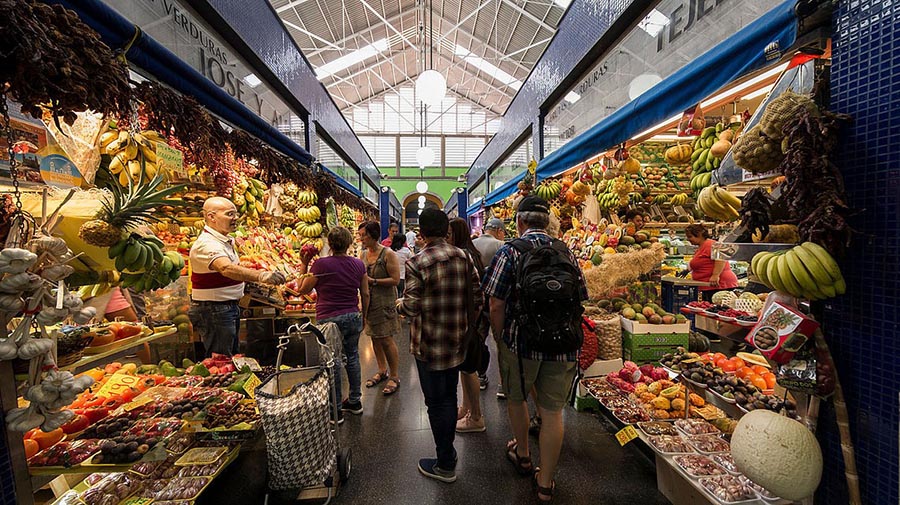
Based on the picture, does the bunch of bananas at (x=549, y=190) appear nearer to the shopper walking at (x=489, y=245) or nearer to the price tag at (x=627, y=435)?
the shopper walking at (x=489, y=245)

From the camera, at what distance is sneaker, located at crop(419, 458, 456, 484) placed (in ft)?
8.14

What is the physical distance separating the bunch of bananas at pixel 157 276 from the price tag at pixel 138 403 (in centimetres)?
89

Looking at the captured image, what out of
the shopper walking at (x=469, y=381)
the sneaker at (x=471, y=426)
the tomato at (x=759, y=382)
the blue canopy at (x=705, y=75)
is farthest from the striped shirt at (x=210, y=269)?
the tomato at (x=759, y=382)

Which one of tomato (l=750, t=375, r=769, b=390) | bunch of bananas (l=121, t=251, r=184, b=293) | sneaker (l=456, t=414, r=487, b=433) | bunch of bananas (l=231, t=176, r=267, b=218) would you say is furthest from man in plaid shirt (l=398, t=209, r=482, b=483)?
bunch of bananas (l=231, t=176, r=267, b=218)

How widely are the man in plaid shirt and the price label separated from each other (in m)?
1.88

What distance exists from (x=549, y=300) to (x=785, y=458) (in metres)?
1.11

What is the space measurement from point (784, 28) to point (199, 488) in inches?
133

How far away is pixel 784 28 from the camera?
1.53 m

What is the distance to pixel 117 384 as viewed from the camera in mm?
2436

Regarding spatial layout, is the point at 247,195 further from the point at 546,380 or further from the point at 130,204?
the point at 546,380

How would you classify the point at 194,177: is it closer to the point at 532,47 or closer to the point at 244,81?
the point at 244,81

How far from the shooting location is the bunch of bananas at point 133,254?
5.03ft

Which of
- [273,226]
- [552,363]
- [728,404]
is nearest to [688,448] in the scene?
[728,404]

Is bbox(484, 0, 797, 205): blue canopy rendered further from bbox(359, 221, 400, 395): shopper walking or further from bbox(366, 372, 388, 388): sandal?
bbox(366, 372, 388, 388): sandal
